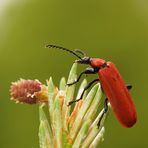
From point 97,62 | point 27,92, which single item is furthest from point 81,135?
point 97,62

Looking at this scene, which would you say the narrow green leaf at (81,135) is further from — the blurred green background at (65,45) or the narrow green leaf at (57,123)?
the blurred green background at (65,45)

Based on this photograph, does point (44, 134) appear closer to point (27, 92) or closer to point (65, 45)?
point (27, 92)

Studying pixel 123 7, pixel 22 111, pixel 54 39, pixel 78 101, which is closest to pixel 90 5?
pixel 123 7

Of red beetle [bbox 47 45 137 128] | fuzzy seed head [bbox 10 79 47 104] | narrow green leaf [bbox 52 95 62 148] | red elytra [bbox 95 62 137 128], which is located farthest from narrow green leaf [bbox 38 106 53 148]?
red elytra [bbox 95 62 137 128]

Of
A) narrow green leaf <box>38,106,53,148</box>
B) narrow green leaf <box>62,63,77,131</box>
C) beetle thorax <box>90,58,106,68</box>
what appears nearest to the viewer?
narrow green leaf <box>38,106,53,148</box>

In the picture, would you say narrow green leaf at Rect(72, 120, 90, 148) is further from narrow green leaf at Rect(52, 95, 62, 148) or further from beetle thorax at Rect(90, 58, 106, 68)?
beetle thorax at Rect(90, 58, 106, 68)

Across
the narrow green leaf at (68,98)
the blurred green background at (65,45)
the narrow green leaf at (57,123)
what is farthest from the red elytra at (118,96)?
the blurred green background at (65,45)
